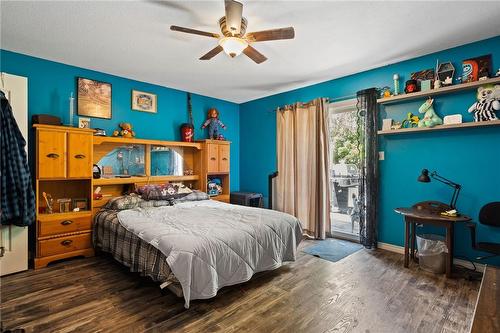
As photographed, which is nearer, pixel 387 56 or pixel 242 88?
pixel 387 56

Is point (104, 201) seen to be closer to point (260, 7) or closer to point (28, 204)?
point (28, 204)

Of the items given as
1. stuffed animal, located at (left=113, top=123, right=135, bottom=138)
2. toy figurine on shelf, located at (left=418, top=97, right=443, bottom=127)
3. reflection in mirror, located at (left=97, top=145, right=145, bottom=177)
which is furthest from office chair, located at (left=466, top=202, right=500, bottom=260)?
stuffed animal, located at (left=113, top=123, right=135, bottom=138)

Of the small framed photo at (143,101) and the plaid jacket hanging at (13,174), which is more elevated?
the small framed photo at (143,101)

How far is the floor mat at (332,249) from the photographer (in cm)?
329

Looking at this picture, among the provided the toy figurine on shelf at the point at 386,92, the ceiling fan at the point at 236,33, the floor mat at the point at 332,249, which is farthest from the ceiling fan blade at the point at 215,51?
the floor mat at the point at 332,249

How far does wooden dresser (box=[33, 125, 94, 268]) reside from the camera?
2.89 meters

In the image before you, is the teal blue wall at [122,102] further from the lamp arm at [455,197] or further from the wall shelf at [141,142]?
the lamp arm at [455,197]

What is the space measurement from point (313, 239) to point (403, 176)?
1.65 m

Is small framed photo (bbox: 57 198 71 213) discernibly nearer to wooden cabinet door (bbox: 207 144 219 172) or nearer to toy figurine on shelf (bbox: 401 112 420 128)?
wooden cabinet door (bbox: 207 144 219 172)

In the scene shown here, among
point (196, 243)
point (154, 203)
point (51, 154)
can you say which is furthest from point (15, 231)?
point (196, 243)

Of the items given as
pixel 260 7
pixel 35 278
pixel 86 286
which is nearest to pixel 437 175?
pixel 260 7

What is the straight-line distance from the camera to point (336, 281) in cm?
260

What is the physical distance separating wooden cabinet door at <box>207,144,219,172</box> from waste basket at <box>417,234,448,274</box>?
331 centimetres

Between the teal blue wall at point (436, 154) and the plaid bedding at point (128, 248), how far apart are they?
304 cm
